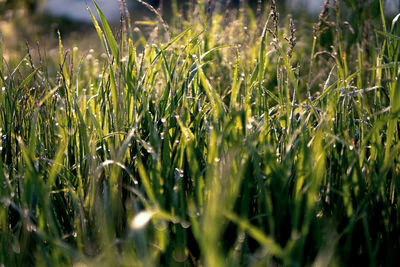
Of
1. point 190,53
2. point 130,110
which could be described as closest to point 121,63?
point 130,110

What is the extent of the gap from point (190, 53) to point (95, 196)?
2.52ft

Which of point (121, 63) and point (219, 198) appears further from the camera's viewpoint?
point (121, 63)

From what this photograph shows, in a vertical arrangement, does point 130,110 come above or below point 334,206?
above

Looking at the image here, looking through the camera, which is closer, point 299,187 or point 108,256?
point 108,256

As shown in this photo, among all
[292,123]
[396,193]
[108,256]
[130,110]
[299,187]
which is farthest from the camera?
[130,110]

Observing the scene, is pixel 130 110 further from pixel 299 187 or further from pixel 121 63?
pixel 299 187

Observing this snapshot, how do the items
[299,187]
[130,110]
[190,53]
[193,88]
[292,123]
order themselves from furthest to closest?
1. [193,88]
2. [190,53]
3. [130,110]
4. [292,123]
5. [299,187]

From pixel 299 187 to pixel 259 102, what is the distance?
51 centimetres

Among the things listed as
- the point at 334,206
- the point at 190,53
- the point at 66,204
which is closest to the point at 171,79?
the point at 190,53

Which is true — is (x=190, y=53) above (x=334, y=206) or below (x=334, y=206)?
above

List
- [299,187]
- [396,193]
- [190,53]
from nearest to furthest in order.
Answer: [299,187] < [396,193] < [190,53]

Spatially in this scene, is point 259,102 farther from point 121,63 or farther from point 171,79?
point 121,63

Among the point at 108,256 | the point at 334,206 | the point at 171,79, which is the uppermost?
the point at 171,79

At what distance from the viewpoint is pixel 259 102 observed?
63.3 inches
